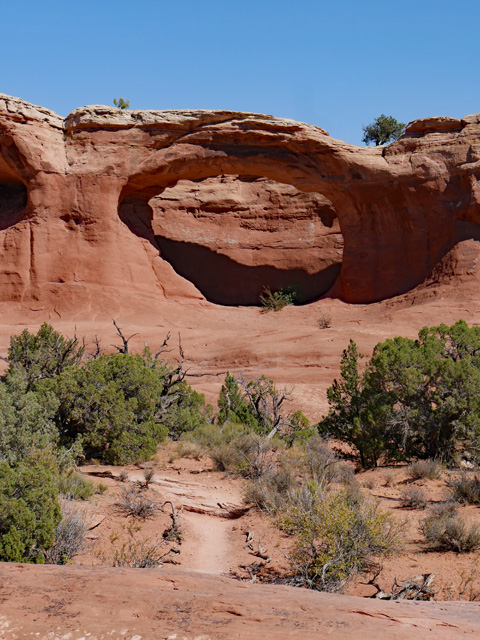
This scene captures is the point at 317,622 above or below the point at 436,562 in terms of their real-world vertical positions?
above

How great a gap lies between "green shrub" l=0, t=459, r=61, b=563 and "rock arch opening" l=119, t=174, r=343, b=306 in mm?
22913

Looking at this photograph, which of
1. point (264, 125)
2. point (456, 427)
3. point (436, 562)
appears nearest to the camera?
point (436, 562)

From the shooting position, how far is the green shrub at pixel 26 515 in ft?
17.2

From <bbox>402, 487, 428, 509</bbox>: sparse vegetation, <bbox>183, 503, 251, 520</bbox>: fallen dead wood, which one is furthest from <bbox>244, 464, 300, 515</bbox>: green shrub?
<bbox>402, 487, 428, 509</bbox>: sparse vegetation

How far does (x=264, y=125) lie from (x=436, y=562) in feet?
64.5

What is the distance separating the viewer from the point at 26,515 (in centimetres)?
537

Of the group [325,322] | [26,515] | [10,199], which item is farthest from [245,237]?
[26,515]

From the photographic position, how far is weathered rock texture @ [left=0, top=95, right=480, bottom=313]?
74.5ft

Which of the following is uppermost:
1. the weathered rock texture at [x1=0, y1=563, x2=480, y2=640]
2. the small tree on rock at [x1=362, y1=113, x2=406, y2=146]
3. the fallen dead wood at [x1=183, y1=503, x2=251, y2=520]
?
the small tree on rock at [x1=362, y1=113, x2=406, y2=146]

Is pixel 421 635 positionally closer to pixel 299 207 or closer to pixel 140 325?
pixel 140 325

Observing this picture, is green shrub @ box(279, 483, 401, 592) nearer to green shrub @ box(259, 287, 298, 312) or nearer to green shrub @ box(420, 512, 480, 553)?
green shrub @ box(420, 512, 480, 553)

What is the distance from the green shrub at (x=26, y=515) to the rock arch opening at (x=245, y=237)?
2291 centimetres

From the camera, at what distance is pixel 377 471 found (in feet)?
32.9

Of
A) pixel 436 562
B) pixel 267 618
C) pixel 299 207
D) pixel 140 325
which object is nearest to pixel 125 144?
pixel 140 325
